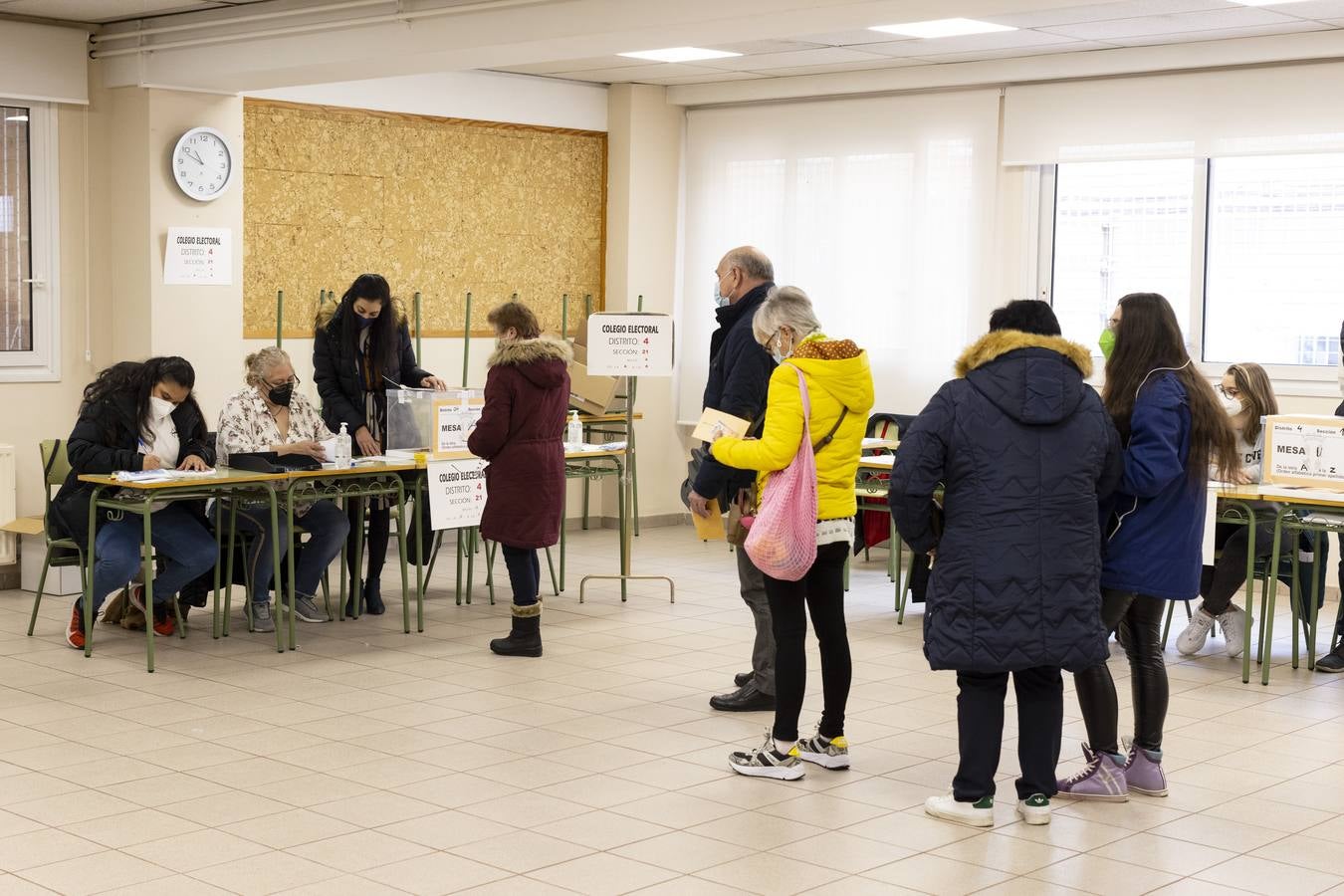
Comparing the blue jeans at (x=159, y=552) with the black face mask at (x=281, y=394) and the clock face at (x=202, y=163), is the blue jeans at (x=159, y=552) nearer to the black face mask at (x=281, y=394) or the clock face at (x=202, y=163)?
the black face mask at (x=281, y=394)

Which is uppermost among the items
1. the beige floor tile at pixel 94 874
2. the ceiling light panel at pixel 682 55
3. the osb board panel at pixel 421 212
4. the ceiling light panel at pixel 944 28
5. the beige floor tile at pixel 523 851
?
the ceiling light panel at pixel 682 55

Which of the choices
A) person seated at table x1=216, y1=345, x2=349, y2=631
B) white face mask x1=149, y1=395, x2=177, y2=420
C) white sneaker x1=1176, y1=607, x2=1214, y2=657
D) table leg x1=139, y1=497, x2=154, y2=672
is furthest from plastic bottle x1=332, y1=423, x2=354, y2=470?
white sneaker x1=1176, y1=607, x2=1214, y2=657

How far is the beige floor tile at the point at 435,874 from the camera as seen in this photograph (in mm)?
3744

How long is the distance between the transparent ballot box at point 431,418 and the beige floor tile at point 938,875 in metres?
3.42

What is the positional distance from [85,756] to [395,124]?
16.8 feet

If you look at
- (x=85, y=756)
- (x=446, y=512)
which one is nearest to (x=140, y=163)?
(x=446, y=512)

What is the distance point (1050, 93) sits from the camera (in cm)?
872

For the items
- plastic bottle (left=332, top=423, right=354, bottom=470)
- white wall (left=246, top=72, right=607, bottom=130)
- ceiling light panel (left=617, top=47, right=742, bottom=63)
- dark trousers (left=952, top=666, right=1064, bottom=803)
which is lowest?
dark trousers (left=952, top=666, right=1064, bottom=803)

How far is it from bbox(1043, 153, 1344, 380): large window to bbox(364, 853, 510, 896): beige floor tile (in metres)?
Result: 5.41

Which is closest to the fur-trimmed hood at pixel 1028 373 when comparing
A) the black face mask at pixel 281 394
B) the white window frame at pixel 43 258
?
the black face mask at pixel 281 394

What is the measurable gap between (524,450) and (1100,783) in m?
2.59

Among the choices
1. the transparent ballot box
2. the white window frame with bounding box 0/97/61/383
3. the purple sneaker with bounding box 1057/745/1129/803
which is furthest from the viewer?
the white window frame with bounding box 0/97/61/383

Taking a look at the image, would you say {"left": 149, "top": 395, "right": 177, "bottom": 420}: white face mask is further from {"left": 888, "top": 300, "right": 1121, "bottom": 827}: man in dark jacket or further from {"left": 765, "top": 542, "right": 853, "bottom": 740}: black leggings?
{"left": 888, "top": 300, "right": 1121, "bottom": 827}: man in dark jacket

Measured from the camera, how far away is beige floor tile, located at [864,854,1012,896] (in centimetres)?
380
